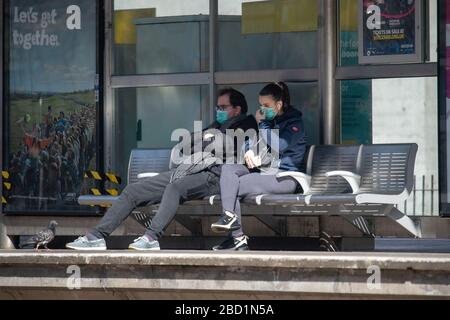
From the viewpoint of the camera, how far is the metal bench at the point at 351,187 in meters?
9.21

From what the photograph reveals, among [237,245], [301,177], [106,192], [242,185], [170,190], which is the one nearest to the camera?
[237,245]

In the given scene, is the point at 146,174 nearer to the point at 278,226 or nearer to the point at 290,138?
the point at 278,226

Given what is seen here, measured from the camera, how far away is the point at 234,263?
8016 millimetres

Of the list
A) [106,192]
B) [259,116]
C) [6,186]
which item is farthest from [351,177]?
[6,186]

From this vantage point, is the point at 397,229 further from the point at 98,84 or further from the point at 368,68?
the point at 98,84

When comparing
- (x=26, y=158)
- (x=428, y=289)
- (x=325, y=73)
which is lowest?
(x=428, y=289)

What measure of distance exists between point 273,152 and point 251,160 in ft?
0.79

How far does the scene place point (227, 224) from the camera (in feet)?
29.6

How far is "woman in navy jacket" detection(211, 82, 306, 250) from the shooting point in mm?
9453

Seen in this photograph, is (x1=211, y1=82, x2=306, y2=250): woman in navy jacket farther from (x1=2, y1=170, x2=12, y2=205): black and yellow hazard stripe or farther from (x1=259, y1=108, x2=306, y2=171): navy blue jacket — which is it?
(x1=2, y1=170, x2=12, y2=205): black and yellow hazard stripe

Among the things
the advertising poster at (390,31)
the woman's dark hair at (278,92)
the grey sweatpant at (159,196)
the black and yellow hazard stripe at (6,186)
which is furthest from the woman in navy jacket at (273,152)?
the black and yellow hazard stripe at (6,186)

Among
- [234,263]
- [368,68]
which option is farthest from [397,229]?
[234,263]

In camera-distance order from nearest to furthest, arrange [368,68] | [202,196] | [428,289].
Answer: [428,289], [202,196], [368,68]

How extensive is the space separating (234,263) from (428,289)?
1.28 m
